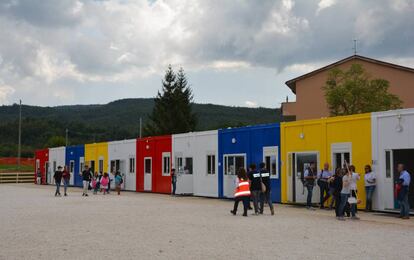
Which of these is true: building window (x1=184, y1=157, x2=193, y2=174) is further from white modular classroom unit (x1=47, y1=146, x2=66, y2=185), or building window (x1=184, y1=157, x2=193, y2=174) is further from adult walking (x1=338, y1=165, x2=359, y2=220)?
white modular classroom unit (x1=47, y1=146, x2=66, y2=185)

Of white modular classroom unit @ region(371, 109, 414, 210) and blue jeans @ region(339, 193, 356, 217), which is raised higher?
white modular classroom unit @ region(371, 109, 414, 210)

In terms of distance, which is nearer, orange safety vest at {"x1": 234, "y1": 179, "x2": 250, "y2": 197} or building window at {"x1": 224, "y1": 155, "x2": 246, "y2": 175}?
orange safety vest at {"x1": 234, "y1": 179, "x2": 250, "y2": 197}

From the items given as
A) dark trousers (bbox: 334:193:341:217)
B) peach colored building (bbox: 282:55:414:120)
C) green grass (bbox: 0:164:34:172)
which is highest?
Result: peach colored building (bbox: 282:55:414:120)

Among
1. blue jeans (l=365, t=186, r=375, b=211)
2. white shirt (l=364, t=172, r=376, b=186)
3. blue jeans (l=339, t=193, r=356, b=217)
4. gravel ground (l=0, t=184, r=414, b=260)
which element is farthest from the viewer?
blue jeans (l=365, t=186, r=375, b=211)

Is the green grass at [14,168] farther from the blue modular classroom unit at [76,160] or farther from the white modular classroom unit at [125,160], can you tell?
the white modular classroom unit at [125,160]

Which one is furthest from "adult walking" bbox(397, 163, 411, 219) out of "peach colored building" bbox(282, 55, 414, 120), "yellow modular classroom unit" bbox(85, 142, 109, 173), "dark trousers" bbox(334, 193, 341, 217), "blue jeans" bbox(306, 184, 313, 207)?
"peach colored building" bbox(282, 55, 414, 120)

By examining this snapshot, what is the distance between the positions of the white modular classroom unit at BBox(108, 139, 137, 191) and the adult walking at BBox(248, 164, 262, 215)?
63.8 feet

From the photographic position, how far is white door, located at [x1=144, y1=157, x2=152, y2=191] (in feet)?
113

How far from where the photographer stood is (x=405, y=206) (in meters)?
16.8

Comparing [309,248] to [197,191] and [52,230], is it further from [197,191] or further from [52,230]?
[197,191]

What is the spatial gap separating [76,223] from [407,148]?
34.3 ft

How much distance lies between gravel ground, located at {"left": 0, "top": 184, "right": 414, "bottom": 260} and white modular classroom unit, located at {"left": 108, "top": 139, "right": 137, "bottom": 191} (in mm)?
17772

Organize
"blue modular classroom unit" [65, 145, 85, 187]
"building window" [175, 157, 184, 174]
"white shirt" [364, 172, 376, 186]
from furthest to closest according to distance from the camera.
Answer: "blue modular classroom unit" [65, 145, 85, 187]
"building window" [175, 157, 184, 174]
"white shirt" [364, 172, 376, 186]

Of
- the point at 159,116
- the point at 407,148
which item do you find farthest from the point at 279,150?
the point at 159,116
